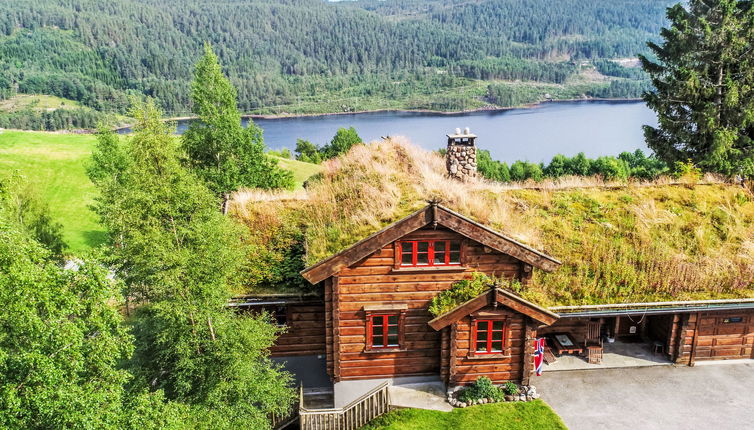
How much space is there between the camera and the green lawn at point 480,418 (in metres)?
15.5

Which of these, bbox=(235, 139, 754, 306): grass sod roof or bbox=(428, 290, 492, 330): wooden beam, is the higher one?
bbox=(235, 139, 754, 306): grass sod roof

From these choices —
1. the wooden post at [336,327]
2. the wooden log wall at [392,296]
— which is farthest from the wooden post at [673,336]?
the wooden post at [336,327]

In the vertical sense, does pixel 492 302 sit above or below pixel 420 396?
above

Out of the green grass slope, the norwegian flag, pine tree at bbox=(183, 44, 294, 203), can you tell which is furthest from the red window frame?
the green grass slope

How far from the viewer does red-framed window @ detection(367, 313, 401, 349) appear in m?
16.9

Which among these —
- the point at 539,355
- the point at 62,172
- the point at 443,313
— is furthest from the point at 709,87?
the point at 62,172

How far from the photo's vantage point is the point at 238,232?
52.6 ft

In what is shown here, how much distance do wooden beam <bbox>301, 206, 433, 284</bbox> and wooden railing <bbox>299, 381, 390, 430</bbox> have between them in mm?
4035

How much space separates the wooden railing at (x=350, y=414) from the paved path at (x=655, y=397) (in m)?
5.08

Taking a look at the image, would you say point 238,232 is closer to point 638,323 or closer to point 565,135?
point 638,323

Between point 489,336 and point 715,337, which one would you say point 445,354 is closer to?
point 489,336

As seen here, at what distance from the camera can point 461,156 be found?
2206cm

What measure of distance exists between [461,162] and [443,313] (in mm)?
8102

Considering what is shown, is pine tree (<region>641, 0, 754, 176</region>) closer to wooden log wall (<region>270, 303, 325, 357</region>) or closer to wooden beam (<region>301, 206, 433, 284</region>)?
Answer: wooden beam (<region>301, 206, 433, 284</region>)
